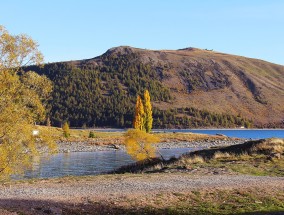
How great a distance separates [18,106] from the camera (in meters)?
20.3

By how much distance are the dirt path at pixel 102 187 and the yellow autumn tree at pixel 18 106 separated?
2.12 metres

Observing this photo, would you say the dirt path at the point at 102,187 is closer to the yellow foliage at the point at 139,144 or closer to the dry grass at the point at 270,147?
the dry grass at the point at 270,147

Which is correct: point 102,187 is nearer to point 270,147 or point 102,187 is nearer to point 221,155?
point 221,155

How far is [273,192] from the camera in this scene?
943 inches

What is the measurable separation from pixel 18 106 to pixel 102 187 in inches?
303

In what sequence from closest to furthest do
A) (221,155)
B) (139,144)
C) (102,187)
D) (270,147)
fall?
(102,187) < (221,155) < (270,147) < (139,144)

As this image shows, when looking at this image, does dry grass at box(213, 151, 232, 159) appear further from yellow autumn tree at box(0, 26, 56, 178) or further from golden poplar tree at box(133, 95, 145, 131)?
golden poplar tree at box(133, 95, 145, 131)

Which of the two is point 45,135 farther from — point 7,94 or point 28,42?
point 28,42

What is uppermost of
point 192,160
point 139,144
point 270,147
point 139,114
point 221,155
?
point 139,114

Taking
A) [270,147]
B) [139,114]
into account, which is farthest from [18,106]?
[139,114]

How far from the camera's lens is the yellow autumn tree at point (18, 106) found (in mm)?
19719

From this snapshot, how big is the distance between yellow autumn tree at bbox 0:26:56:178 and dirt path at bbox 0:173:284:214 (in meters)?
2.12

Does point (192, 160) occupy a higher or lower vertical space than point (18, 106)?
lower

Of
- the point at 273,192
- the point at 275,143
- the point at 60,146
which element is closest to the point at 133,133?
the point at 275,143
